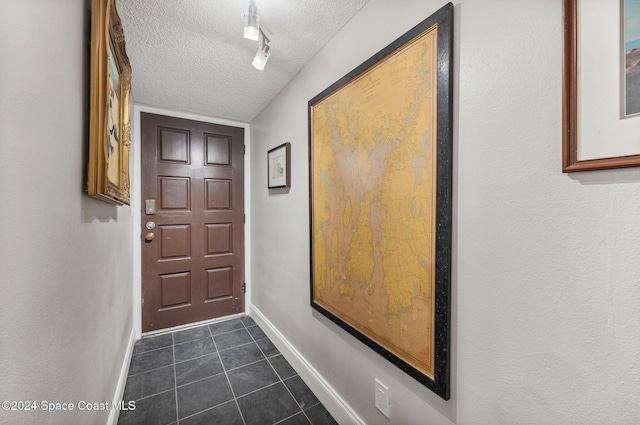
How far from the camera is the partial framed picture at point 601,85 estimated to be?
564mm

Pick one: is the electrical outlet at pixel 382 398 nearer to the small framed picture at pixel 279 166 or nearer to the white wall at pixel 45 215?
the white wall at pixel 45 215

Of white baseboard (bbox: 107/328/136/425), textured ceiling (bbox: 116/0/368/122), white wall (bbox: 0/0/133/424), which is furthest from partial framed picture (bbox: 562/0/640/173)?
white baseboard (bbox: 107/328/136/425)

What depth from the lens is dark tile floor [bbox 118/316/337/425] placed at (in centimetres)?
153

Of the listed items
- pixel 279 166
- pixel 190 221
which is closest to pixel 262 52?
pixel 279 166

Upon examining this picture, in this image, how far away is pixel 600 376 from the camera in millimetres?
618

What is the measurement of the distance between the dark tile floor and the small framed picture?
143 centimetres

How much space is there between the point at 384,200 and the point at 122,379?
2.03 metres

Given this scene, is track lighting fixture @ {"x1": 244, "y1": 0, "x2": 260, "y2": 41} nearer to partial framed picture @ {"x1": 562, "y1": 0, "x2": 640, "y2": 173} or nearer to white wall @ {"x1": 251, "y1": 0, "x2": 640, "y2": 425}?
white wall @ {"x1": 251, "y1": 0, "x2": 640, "y2": 425}

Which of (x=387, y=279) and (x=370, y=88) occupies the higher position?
(x=370, y=88)

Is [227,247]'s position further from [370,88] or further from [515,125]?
[515,125]

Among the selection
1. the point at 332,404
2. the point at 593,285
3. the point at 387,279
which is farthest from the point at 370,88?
the point at 332,404

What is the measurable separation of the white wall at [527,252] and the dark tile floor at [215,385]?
32.6 inches

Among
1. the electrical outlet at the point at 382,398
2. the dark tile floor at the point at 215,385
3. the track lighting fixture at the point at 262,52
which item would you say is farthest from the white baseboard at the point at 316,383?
the track lighting fixture at the point at 262,52

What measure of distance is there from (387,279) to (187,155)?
2400 mm
